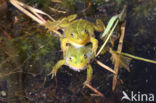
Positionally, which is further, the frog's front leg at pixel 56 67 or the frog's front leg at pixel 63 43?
the frog's front leg at pixel 63 43

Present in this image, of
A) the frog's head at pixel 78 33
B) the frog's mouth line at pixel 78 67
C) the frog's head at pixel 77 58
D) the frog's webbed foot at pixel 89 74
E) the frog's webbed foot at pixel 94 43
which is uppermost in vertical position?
the frog's head at pixel 78 33

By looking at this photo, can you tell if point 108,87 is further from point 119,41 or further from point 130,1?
point 130,1

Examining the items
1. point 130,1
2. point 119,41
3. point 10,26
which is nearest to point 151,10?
point 130,1

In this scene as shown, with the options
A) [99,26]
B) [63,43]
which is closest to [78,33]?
[63,43]

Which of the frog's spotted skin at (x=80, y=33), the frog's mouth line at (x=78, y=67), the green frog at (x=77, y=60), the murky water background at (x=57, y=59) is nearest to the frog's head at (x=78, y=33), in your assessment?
the frog's spotted skin at (x=80, y=33)

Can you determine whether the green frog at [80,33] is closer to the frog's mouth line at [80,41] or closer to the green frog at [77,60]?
the frog's mouth line at [80,41]

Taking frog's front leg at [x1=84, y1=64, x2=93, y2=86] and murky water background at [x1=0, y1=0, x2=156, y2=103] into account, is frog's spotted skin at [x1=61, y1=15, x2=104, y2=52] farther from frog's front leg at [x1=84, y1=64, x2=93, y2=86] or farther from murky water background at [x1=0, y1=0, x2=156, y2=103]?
frog's front leg at [x1=84, y1=64, x2=93, y2=86]
